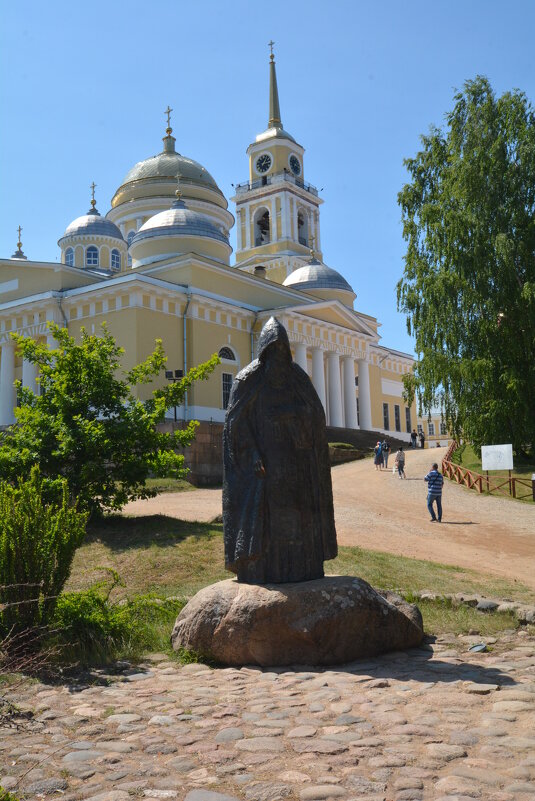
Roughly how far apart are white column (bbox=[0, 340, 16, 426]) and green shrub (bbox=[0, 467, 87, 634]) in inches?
1089

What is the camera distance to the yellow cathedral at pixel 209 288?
31.7 m

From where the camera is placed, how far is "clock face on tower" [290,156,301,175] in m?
51.0

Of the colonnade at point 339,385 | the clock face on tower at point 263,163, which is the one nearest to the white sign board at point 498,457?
the colonnade at point 339,385

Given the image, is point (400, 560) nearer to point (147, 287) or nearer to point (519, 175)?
point (519, 175)

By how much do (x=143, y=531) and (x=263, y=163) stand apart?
41821 mm

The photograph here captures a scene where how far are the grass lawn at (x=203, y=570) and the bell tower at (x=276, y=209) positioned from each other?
36.4m

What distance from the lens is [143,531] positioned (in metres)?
13.3

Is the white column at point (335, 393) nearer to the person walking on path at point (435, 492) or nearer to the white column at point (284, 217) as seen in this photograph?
the white column at point (284, 217)

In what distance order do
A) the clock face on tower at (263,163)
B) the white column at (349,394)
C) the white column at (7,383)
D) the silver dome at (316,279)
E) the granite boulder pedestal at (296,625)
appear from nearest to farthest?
the granite boulder pedestal at (296,625) → the white column at (7,383) → the white column at (349,394) → the silver dome at (316,279) → the clock face on tower at (263,163)

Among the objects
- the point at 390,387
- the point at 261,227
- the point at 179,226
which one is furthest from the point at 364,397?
the point at 261,227

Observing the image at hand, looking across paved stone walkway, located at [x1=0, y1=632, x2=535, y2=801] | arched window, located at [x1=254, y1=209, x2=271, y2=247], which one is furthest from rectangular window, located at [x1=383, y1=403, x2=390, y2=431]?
paved stone walkway, located at [x1=0, y1=632, x2=535, y2=801]

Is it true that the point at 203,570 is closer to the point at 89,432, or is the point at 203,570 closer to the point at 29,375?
the point at 89,432

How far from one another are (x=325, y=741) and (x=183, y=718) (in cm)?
107

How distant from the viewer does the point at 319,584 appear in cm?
652
